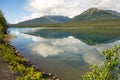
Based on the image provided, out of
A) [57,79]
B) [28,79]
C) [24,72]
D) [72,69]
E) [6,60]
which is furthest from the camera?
[72,69]

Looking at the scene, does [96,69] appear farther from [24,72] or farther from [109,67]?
[24,72]

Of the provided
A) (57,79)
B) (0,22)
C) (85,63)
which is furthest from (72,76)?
(0,22)

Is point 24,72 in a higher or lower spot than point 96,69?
lower

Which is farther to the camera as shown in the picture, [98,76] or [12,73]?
[12,73]

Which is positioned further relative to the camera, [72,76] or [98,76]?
[72,76]

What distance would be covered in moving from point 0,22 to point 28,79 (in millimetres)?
105106

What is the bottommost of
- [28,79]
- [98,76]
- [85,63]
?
[85,63]

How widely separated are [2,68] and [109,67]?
21.9 metres

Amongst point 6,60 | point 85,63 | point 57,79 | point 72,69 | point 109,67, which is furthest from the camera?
point 85,63

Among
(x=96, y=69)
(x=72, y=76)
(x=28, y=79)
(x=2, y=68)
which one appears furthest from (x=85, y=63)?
(x=96, y=69)

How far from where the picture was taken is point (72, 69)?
42406 millimetres

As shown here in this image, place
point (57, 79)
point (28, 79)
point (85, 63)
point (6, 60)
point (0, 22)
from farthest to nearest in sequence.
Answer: point (0, 22)
point (85, 63)
point (6, 60)
point (57, 79)
point (28, 79)

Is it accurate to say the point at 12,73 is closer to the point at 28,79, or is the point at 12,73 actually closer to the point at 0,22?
the point at 28,79

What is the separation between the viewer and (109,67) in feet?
48.0
